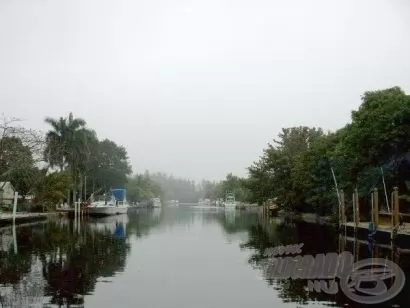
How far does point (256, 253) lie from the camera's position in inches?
894

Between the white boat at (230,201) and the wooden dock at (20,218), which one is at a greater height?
the white boat at (230,201)

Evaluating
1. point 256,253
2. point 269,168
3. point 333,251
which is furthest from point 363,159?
point 269,168

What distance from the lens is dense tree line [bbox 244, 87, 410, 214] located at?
33.2m

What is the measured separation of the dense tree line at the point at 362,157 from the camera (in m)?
33.2

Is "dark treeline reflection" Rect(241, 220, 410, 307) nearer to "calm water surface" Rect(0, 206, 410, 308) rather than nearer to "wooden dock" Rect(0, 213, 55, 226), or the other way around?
"calm water surface" Rect(0, 206, 410, 308)

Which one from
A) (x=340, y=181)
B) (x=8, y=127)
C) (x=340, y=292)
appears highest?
(x=8, y=127)

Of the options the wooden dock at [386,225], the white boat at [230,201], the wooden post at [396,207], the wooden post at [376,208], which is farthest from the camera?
the white boat at [230,201]

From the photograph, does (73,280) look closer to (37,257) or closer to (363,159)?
(37,257)

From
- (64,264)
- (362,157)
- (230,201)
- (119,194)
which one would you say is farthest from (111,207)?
(230,201)

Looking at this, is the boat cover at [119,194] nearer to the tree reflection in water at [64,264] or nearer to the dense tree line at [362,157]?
the dense tree line at [362,157]

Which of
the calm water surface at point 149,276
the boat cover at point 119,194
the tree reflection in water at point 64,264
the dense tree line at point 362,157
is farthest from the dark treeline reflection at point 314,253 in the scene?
the boat cover at point 119,194

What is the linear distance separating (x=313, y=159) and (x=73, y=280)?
40787 millimetres

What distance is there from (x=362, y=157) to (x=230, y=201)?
8901 cm

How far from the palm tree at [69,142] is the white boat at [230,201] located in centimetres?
5830
